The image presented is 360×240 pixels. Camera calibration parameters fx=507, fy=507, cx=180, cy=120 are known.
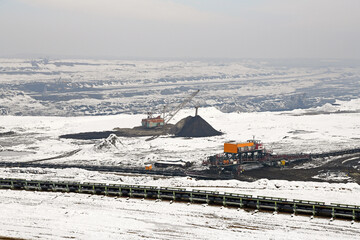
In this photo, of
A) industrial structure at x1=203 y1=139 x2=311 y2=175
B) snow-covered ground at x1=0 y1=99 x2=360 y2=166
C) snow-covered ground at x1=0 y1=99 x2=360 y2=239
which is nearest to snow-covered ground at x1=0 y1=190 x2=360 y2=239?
snow-covered ground at x1=0 y1=99 x2=360 y2=239

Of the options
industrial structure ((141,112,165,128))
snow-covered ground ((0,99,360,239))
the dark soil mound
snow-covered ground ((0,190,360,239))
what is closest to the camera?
snow-covered ground ((0,190,360,239))

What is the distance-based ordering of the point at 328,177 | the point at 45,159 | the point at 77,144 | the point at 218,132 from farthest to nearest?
the point at 218,132 → the point at 77,144 → the point at 45,159 → the point at 328,177

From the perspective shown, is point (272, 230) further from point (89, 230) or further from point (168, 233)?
point (89, 230)

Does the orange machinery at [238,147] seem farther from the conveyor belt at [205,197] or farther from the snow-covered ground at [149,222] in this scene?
the snow-covered ground at [149,222]

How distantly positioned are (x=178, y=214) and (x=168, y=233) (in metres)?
3.92

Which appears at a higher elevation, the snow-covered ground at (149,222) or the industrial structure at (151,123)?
the snow-covered ground at (149,222)

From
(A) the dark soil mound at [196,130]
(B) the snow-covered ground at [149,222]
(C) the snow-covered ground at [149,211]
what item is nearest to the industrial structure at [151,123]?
(A) the dark soil mound at [196,130]

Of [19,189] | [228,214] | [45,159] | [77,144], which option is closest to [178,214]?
[228,214]

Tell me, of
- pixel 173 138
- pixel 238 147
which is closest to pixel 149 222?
pixel 238 147

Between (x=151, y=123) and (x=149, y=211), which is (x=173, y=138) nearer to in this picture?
(x=151, y=123)

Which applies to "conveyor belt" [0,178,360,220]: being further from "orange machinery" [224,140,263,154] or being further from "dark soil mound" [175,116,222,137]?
"dark soil mound" [175,116,222,137]

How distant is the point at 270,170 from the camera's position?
77375 mm

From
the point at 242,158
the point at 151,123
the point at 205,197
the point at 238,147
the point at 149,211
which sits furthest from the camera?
the point at 151,123

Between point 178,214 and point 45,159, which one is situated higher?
point 178,214
